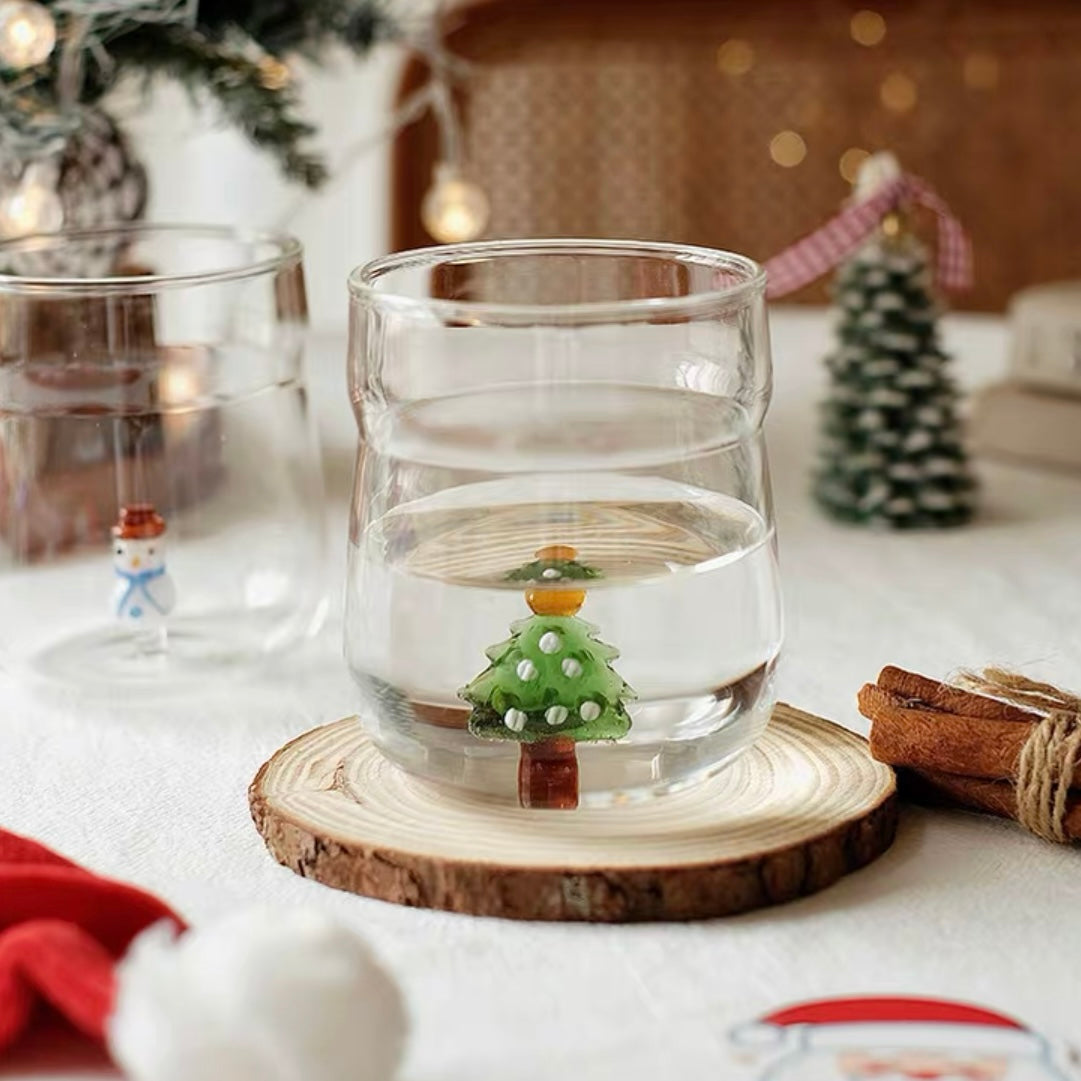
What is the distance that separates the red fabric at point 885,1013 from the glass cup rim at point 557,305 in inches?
8.5

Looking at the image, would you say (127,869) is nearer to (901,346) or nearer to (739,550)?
(739,550)

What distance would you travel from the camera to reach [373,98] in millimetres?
2160

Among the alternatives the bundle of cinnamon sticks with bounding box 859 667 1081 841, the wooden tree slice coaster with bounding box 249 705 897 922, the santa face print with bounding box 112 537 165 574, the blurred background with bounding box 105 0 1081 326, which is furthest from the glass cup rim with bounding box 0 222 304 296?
the blurred background with bounding box 105 0 1081 326

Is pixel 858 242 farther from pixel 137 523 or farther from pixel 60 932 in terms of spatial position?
pixel 60 932

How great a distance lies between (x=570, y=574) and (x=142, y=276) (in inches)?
10.4

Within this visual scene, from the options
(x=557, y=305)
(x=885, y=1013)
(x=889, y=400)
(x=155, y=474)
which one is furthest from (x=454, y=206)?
(x=885, y=1013)

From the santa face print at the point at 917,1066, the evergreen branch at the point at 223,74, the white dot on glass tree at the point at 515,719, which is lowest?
the santa face print at the point at 917,1066

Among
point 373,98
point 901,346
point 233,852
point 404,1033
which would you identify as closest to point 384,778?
point 233,852

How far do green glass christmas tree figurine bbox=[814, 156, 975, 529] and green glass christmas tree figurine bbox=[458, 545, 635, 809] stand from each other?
0.52 m

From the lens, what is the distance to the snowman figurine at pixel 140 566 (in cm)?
84

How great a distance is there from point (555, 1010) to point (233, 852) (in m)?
0.16

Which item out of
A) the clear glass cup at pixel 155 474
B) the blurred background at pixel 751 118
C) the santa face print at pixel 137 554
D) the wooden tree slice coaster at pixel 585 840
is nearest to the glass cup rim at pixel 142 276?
the clear glass cup at pixel 155 474

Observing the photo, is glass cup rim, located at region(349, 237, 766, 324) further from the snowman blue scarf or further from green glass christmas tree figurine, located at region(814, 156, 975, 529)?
green glass christmas tree figurine, located at region(814, 156, 975, 529)

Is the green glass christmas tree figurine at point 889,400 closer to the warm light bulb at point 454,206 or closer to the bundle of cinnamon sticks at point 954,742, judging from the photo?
the warm light bulb at point 454,206
